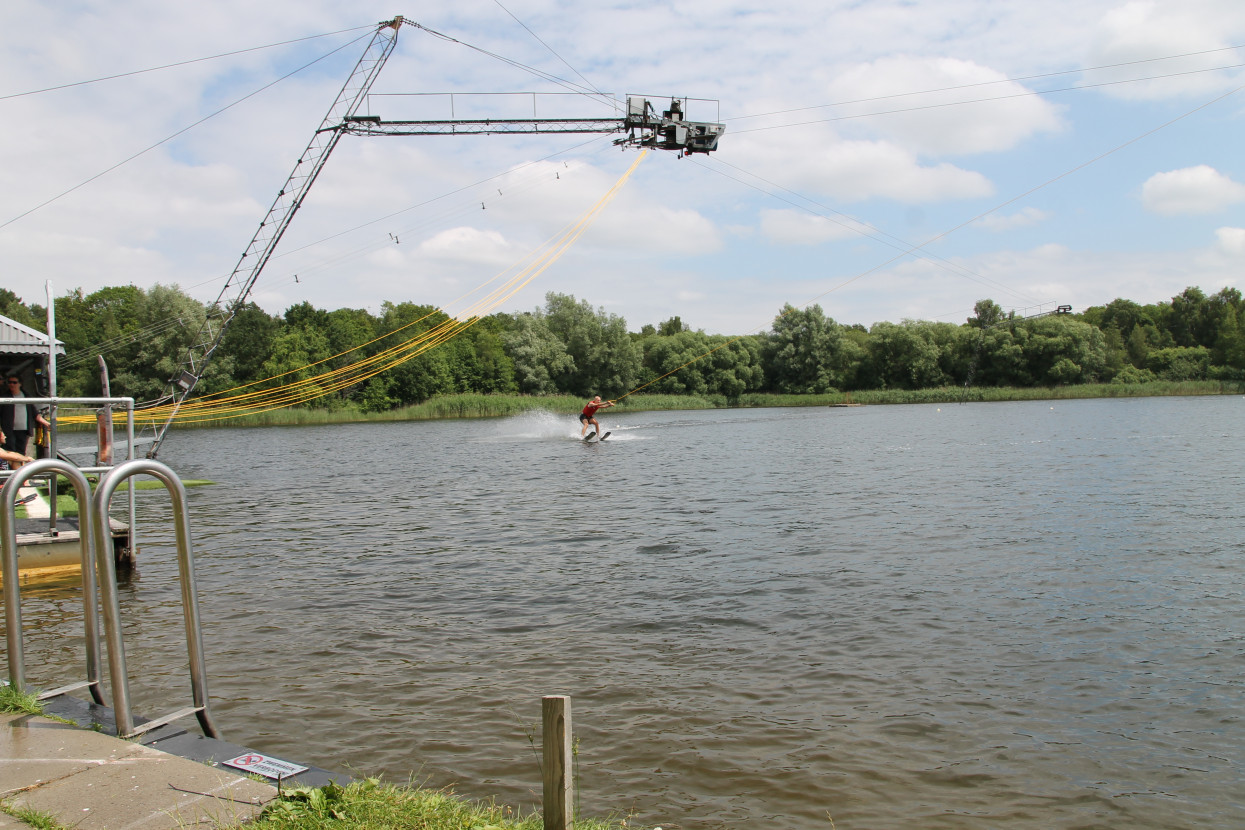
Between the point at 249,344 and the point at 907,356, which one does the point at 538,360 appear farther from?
the point at 907,356

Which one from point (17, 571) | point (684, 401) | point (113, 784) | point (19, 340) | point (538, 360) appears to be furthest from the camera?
point (538, 360)

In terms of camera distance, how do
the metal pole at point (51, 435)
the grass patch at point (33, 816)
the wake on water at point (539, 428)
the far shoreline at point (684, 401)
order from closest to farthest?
the grass patch at point (33, 816) < the metal pole at point (51, 435) < the wake on water at point (539, 428) < the far shoreline at point (684, 401)

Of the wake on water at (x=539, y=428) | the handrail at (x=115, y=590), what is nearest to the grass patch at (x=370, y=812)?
the handrail at (x=115, y=590)

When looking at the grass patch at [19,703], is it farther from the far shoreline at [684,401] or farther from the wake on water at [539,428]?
the far shoreline at [684,401]

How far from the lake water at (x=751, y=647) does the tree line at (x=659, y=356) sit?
66.7 metres

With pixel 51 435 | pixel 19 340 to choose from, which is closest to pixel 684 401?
pixel 19 340

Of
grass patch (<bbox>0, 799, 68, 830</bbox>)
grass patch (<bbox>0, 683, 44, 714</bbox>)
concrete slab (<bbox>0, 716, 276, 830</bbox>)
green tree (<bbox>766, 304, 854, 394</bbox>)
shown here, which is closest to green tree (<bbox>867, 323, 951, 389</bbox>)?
green tree (<bbox>766, 304, 854, 394</bbox>)

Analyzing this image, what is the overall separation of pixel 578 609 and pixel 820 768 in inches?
190

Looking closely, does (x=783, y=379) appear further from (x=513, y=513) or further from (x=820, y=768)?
(x=820, y=768)

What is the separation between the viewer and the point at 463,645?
365 inches

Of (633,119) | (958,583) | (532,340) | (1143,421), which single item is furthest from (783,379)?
(958,583)

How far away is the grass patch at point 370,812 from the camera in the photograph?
3.98m

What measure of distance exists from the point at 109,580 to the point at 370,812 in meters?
2.22

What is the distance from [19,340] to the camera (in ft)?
55.5
